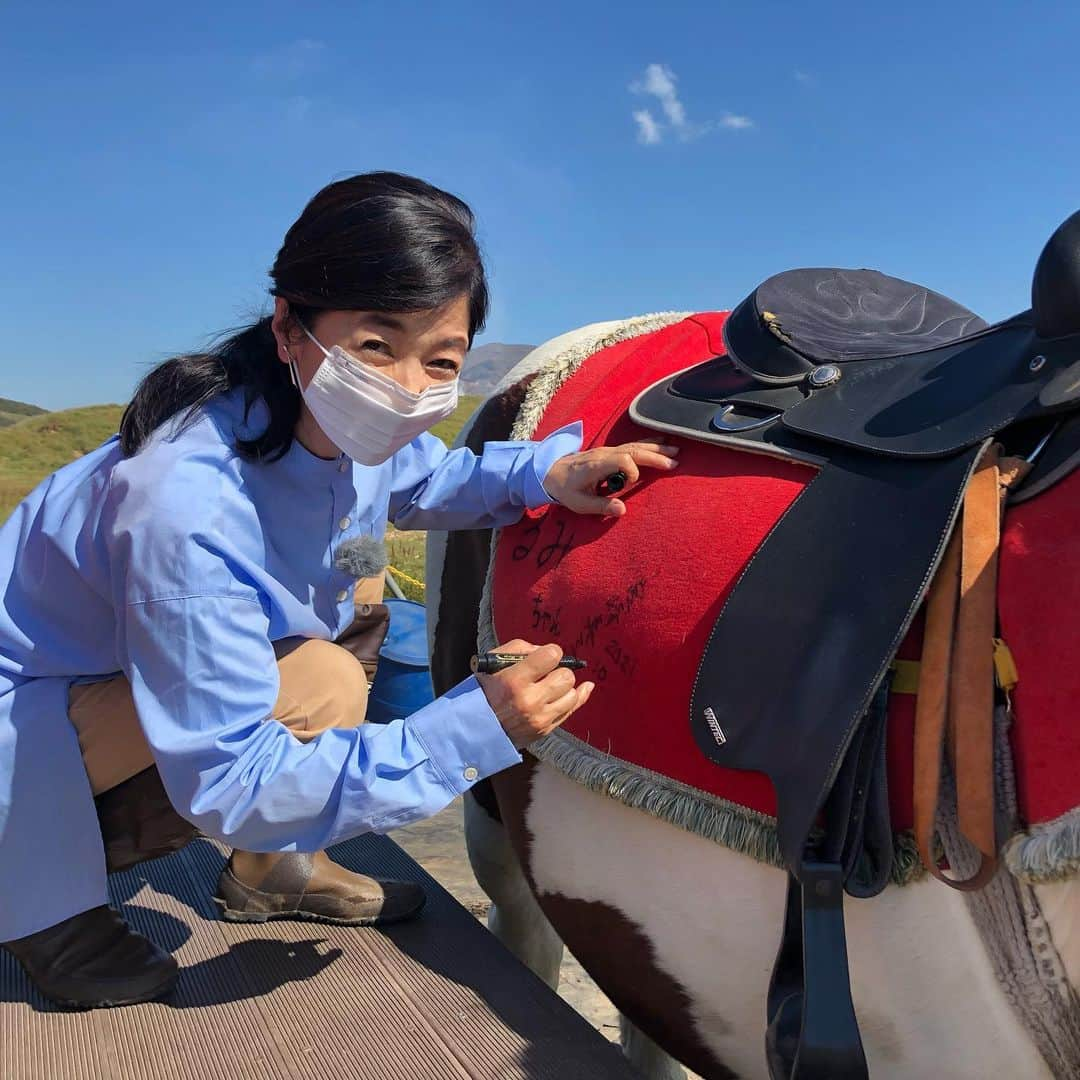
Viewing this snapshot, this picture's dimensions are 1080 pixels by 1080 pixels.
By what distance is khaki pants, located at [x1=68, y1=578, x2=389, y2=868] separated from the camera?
138 cm

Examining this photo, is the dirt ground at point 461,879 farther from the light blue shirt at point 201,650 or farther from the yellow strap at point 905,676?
the yellow strap at point 905,676

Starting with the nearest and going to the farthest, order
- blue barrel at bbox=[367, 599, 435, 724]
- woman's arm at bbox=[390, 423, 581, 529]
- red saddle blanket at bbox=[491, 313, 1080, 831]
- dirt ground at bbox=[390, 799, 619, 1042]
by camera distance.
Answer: red saddle blanket at bbox=[491, 313, 1080, 831], woman's arm at bbox=[390, 423, 581, 529], dirt ground at bbox=[390, 799, 619, 1042], blue barrel at bbox=[367, 599, 435, 724]

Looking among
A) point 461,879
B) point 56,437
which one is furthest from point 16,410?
point 461,879

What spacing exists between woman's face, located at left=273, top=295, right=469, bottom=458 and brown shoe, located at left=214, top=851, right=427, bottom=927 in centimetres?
86

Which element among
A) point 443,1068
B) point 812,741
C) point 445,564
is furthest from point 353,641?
point 812,741

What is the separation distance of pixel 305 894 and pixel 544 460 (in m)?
0.86

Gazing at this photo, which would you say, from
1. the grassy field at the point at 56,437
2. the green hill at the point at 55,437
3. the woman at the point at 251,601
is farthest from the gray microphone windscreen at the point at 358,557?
the green hill at the point at 55,437

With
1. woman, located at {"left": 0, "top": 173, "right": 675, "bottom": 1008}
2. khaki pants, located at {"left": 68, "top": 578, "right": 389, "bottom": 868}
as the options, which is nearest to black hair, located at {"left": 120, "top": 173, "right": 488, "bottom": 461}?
woman, located at {"left": 0, "top": 173, "right": 675, "bottom": 1008}

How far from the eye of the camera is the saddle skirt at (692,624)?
896mm

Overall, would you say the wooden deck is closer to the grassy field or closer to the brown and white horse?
the brown and white horse

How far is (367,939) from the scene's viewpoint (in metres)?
1.57

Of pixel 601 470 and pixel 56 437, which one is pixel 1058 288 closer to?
pixel 601 470

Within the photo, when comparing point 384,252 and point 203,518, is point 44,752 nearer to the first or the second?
point 203,518

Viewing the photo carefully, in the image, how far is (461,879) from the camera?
293 cm
